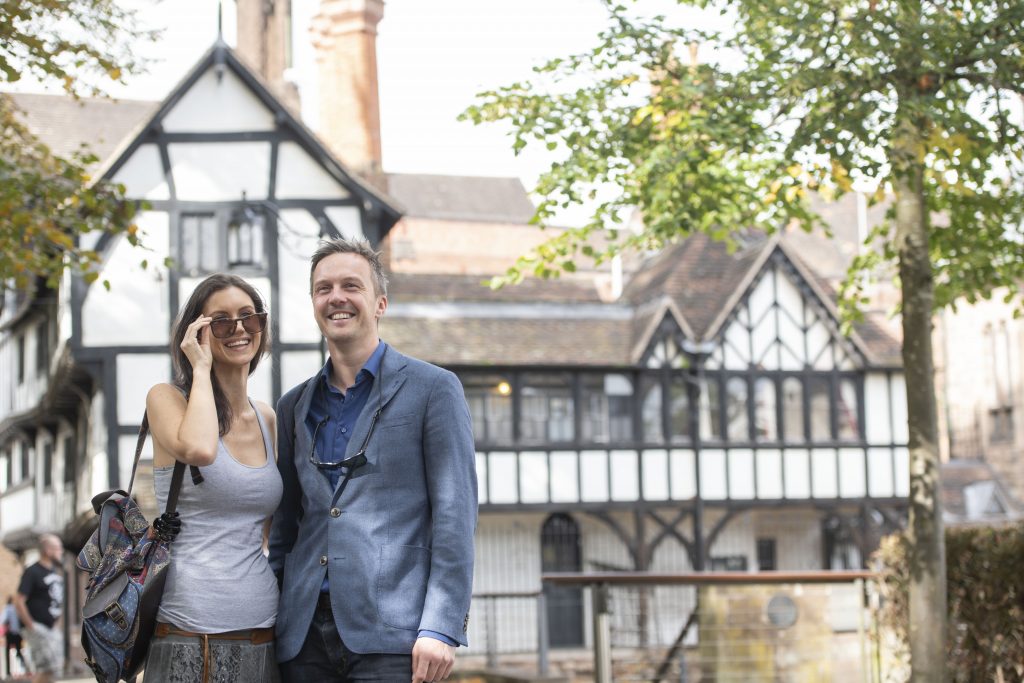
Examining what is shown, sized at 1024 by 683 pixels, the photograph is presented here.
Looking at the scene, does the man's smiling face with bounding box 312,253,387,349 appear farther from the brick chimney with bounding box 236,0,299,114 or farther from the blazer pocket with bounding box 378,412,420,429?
the brick chimney with bounding box 236,0,299,114

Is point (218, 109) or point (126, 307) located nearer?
point (126, 307)

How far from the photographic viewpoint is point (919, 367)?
10078mm

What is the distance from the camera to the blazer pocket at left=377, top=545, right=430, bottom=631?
378 cm

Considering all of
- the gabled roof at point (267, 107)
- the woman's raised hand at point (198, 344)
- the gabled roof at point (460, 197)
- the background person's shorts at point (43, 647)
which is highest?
the gabled roof at point (460, 197)

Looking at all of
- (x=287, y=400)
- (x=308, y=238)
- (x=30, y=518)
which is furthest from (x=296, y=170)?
(x=287, y=400)

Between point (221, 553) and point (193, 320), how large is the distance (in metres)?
0.65

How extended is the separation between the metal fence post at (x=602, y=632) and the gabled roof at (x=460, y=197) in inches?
2202

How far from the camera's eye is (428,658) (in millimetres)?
3691

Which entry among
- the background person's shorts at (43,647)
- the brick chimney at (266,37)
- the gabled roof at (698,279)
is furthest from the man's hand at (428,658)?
the brick chimney at (266,37)

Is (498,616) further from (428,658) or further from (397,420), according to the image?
(428,658)

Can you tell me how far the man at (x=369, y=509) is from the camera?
377 cm

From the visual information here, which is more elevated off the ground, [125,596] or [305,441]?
[305,441]

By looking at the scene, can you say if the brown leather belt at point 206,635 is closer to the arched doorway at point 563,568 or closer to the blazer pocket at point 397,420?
the blazer pocket at point 397,420

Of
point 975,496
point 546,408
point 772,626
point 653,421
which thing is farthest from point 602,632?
point 975,496
